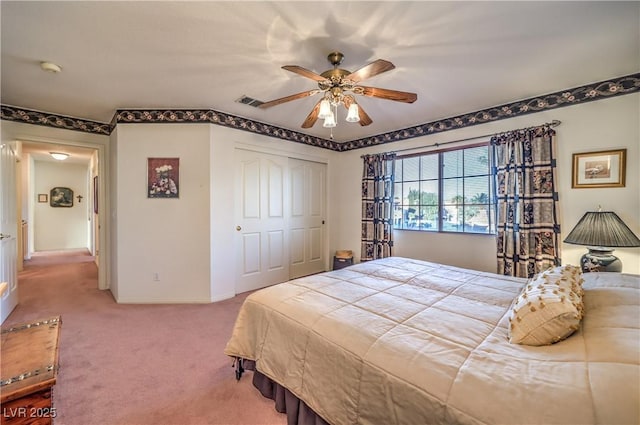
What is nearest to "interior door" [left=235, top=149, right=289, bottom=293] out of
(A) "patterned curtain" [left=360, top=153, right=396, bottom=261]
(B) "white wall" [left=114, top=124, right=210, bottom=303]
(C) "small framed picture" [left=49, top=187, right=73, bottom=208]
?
(B) "white wall" [left=114, top=124, right=210, bottom=303]

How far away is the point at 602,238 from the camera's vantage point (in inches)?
89.8

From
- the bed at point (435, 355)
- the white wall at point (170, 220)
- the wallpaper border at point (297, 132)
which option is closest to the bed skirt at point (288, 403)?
the bed at point (435, 355)

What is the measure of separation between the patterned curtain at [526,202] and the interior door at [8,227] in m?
5.18

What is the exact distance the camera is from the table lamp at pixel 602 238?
2.22 m

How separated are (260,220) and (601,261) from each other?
3675 millimetres

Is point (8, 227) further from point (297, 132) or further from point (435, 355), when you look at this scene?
point (435, 355)

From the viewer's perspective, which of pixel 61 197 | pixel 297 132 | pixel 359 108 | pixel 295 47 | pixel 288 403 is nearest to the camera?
pixel 288 403

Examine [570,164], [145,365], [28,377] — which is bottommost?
[145,365]

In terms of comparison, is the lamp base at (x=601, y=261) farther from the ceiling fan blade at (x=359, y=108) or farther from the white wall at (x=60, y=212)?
the white wall at (x=60, y=212)

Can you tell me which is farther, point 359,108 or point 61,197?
point 61,197

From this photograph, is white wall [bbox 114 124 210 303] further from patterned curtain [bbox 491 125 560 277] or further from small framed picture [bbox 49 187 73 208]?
small framed picture [bbox 49 187 73 208]

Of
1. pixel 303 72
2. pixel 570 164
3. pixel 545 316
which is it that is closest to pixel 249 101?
pixel 303 72

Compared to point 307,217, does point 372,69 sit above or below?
above

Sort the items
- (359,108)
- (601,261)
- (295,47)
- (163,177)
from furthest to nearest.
→ (163,177) → (601,261) → (359,108) → (295,47)
